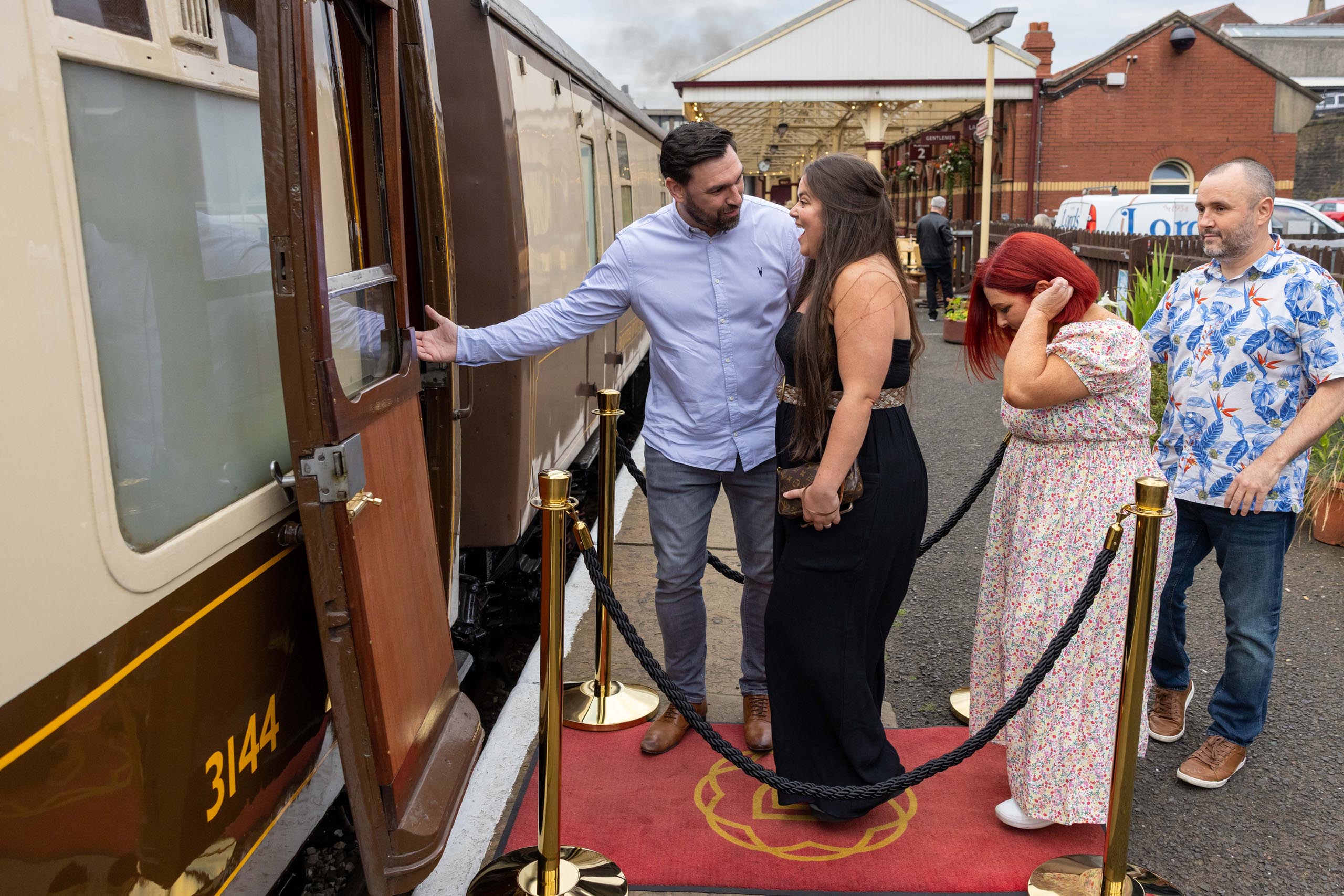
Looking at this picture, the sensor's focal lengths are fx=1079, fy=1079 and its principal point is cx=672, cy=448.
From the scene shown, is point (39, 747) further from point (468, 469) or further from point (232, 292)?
point (468, 469)

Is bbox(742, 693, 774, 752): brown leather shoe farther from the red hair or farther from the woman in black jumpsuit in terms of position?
the red hair

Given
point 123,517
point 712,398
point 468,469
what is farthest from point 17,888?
point 468,469

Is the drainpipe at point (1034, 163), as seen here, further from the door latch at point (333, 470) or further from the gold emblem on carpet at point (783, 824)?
the door latch at point (333, 470)

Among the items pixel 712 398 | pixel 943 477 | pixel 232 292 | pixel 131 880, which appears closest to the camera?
pixel 131 880

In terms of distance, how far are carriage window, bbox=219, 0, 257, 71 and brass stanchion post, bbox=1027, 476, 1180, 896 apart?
232 centimetres

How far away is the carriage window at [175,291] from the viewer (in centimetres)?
182

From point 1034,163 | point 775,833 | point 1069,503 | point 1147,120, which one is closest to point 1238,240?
point 1069,503

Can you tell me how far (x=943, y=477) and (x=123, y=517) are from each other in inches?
247

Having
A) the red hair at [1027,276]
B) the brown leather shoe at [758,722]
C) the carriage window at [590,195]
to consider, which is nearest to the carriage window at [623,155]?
the carriage window at [590,195]

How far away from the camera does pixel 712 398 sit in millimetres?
3395

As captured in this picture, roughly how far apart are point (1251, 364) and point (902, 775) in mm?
1643

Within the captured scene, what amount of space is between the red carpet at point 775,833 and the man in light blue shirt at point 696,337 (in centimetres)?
52

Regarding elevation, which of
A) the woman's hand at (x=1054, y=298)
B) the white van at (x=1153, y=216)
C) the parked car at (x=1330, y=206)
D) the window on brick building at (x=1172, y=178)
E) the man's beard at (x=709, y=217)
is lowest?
the woman's hand at (x=1054, y=298)

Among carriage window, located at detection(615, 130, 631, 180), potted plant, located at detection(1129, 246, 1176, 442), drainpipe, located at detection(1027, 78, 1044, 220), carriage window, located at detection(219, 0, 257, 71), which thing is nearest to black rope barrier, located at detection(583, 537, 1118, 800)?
carriage window, located at detection(219, 0, 257, 71)
